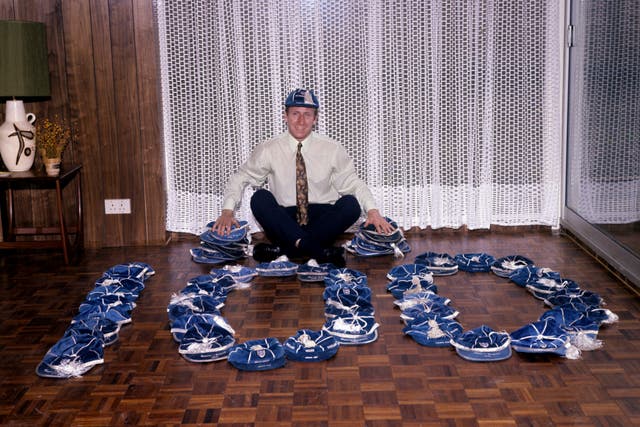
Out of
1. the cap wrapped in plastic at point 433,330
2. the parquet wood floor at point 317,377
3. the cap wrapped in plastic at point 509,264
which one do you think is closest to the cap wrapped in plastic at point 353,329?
the parquet wood floor at point 317,377

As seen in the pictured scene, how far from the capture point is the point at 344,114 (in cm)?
502

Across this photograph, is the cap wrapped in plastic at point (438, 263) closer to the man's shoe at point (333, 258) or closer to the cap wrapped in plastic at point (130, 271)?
the man's shoe at point (333, 258)

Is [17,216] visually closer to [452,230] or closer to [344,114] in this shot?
[344,114]

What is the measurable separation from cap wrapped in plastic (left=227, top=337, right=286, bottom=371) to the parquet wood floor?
0.03m

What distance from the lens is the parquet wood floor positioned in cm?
263

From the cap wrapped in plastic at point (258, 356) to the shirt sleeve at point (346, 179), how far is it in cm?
158

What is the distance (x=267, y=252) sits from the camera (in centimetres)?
456

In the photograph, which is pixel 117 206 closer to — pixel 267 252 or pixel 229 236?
pixel 229 236

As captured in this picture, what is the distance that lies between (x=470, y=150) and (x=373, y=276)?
49.0 inches

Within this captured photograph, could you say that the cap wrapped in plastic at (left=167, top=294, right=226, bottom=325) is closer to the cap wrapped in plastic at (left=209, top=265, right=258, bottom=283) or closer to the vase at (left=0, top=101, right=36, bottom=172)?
the cap wrapped in plastic at (left=209, top=265, right=258, bottom=283)

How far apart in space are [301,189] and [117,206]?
116 centimetres

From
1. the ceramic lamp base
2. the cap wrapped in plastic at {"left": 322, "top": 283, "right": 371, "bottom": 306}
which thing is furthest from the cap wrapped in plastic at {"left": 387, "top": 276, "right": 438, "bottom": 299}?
the ceramic lamp base

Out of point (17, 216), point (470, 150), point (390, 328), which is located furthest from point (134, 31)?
point (390, 328)

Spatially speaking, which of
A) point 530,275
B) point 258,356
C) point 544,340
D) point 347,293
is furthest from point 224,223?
point 544,340
